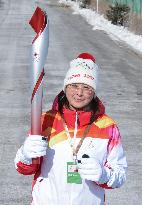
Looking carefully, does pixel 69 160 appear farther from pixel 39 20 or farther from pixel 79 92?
pixel 39 20

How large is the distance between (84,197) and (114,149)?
31cm

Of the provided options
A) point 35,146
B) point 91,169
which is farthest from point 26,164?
point 91,169

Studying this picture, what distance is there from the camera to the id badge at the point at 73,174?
3.36 meters

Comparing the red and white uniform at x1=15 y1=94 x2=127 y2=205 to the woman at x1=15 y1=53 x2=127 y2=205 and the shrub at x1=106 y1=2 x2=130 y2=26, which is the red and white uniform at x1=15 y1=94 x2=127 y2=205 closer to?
the woman at x1=15 y1=53 x2=127 y2=205

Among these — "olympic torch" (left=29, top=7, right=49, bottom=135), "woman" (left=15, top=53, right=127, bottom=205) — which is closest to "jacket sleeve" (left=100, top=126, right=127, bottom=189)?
"woman" (left=15, top=53, right=127, bottom=205)

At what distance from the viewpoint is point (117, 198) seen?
657cm

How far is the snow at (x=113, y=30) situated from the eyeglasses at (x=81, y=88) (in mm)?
16908

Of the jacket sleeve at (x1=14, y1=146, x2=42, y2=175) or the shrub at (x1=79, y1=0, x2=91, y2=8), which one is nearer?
the jacket sleeve at (x1=14, y1=146, x2=42, y2=175)

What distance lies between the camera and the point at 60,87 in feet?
42.9

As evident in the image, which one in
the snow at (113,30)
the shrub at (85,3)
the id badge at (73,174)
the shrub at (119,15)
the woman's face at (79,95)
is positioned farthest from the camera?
the shrub at (85,3)

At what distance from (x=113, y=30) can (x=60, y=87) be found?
15.2 metres

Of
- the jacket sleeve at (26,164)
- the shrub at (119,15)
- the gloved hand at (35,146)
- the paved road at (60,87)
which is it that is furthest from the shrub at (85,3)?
the gloved hand at (35,146)

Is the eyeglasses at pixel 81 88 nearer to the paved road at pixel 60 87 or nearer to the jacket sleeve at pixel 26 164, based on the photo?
the jacket sleeve at pixel 26 164

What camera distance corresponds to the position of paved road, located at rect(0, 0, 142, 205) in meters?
6.95
